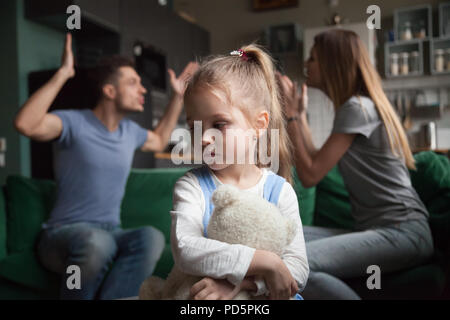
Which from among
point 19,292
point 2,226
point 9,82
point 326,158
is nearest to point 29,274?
point 19,292

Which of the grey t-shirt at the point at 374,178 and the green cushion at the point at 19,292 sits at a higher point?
the grey t-shirt at the point at 374,178

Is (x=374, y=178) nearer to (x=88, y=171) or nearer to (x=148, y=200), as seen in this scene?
(x=88, y=171)

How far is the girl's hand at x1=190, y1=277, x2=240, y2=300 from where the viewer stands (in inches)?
9.7

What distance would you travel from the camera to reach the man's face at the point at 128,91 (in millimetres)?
674

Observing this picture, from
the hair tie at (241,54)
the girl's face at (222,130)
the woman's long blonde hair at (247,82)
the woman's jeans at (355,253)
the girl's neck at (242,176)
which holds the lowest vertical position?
the woman's jeans at (355,253)

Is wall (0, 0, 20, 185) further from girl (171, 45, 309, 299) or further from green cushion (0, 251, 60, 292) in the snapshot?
girl (171, 45, 309, 299)

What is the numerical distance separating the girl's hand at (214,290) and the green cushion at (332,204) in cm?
97

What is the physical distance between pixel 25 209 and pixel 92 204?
1.30 ft

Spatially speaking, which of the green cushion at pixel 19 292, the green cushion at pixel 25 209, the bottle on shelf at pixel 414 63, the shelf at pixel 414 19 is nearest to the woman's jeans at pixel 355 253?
the green cushion at pixel 19 292

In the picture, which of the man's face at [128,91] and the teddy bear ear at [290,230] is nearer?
the teddy bear ear at [290,230]

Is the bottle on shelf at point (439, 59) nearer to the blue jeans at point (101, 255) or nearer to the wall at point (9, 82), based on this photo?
the blue jeans at point (101, 255)

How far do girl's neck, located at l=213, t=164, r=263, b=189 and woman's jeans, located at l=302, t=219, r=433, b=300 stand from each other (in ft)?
1.32
